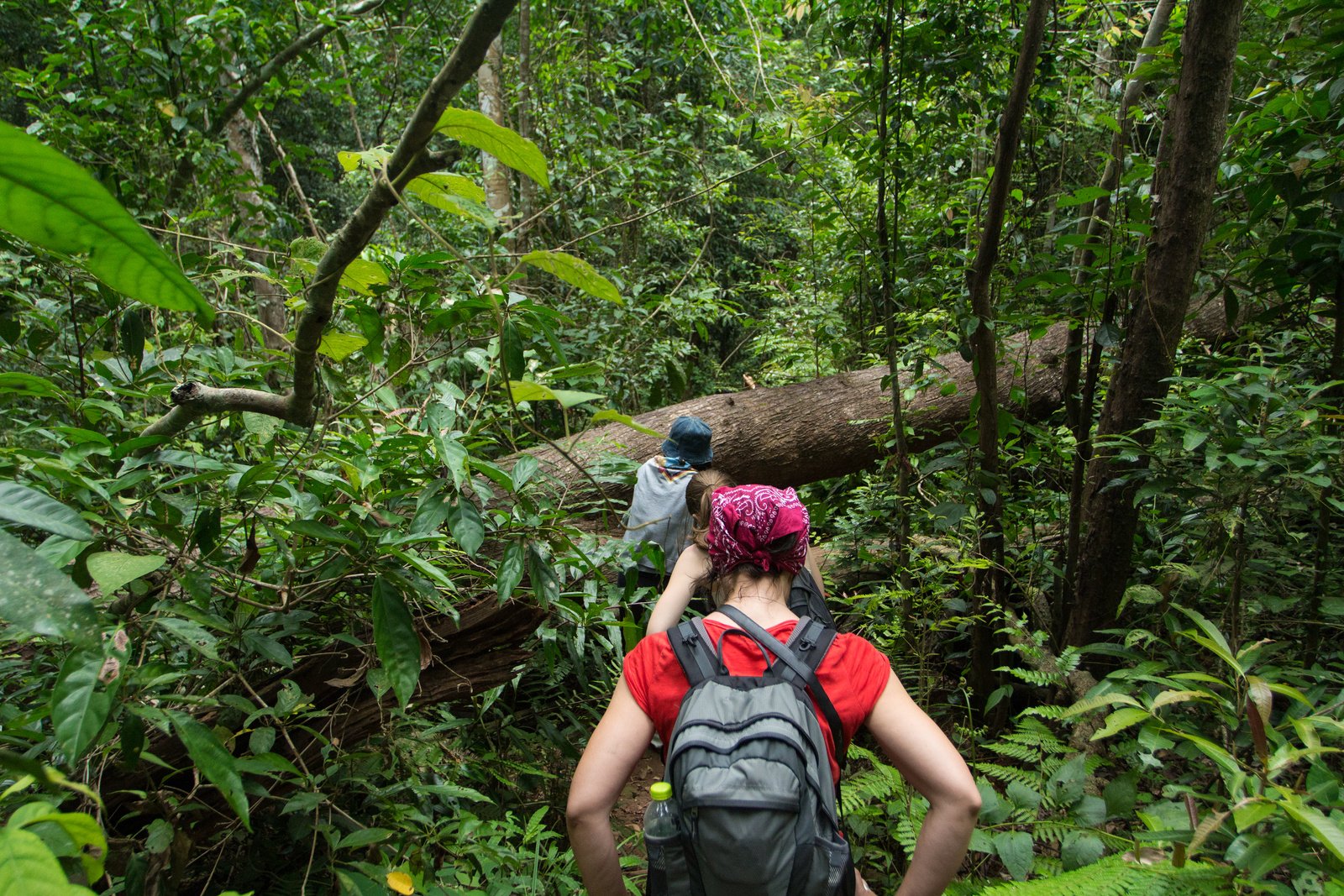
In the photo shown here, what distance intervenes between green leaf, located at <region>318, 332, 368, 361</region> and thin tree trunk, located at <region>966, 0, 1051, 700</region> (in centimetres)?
224

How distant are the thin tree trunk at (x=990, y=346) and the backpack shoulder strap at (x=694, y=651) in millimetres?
1645

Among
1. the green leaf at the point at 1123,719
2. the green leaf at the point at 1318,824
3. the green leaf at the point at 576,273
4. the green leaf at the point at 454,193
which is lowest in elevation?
the green leaf at the point at 1123,719

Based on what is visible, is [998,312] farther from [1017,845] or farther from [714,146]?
[714,146]

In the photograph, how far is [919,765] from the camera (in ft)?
5.12

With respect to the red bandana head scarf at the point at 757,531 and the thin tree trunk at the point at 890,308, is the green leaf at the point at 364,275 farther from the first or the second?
the thin tree trunk at the point at 890,308

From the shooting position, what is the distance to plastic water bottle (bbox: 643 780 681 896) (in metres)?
1.44

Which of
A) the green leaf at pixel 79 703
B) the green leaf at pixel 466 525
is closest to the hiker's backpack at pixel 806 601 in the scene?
the green leaf at pixel 466 525

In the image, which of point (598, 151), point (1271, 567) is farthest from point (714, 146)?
point (1271, 567)

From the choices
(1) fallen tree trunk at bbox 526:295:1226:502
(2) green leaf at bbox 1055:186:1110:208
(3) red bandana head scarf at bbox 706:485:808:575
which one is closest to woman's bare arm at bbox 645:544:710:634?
(3) red bandana head scarf at bbox 706:485:808:575

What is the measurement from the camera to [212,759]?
47.8 inches

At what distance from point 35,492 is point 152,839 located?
1.06 meters

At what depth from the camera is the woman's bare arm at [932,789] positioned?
4.99 feet

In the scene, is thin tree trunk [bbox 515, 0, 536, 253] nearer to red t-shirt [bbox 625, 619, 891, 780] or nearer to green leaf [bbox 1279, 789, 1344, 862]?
red t-shirt [bbox 625, 619, 891, 780]

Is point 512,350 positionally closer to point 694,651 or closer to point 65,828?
point 694,651
